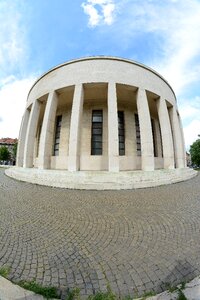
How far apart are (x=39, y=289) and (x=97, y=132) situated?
15.1m

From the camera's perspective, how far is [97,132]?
16844 mm

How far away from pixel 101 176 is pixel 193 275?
319 inches

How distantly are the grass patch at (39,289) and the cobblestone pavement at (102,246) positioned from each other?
0.35 feet

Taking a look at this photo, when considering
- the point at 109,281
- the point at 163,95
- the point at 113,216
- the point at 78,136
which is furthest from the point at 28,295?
the point at 163,95

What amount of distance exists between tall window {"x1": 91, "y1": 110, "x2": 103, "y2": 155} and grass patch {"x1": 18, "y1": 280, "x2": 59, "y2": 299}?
14027 millimetres

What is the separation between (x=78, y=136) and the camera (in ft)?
41.9

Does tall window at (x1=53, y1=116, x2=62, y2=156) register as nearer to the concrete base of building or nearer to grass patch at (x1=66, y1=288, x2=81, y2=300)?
the concrete base of building

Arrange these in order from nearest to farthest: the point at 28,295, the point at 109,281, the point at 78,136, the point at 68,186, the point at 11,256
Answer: the point at 28,295 < the point at 109,281 < the point at 11,256 < the point at 68,186 < the point at 78,136

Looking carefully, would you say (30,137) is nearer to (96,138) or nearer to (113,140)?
(96,138)

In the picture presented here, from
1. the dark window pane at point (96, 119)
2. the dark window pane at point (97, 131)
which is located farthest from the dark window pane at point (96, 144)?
the dark window pane at point (96, 119)

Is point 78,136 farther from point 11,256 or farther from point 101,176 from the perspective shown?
point 11,256

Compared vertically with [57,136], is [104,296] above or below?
below

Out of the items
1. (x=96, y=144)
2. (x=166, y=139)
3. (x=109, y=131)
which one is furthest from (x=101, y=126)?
(x=166, y=139)

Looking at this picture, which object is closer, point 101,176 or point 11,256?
point 11,256
